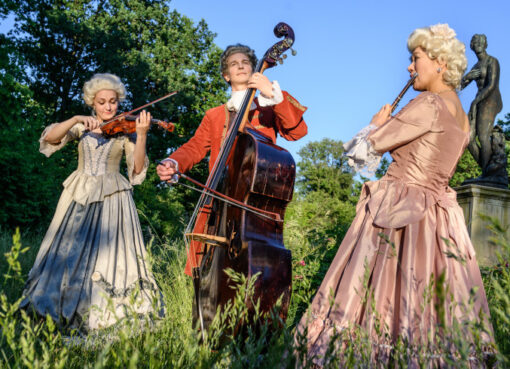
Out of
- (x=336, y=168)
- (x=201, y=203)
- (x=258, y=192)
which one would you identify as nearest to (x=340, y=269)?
(x=258, y=192)

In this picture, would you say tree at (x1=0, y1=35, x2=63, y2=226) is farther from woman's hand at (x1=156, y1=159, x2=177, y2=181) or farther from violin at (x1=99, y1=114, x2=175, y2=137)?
woman's hand at (x1=156, y1=159, x2=177, y2=181)

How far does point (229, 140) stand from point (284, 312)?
3.79 feet

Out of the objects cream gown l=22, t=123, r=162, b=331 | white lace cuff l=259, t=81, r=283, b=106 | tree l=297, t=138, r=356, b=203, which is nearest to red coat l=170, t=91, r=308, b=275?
white lace cuff l=259, t=81, r=283, b=106

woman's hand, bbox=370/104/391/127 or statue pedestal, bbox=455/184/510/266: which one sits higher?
statue pedestal, bbox=455/184/510/266

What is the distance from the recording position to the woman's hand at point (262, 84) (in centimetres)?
311

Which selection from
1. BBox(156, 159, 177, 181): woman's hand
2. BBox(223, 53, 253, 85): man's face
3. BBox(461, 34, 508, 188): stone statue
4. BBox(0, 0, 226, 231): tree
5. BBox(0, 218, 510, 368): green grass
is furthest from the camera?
BBox(0, 0, 226, 231): tree

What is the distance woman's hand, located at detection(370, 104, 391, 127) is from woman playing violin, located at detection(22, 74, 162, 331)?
173 cm

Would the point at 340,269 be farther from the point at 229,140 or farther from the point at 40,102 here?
the point at 40,102

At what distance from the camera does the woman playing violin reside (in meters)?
3.43

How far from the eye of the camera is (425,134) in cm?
237

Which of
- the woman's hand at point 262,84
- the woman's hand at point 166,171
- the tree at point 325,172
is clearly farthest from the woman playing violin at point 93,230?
the tree at point 325,172

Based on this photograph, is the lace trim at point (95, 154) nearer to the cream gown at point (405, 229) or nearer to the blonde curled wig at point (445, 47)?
the cream gown at point (405, 229)

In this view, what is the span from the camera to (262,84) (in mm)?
3117

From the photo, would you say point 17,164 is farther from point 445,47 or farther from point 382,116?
point 445,47
